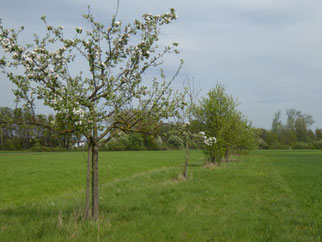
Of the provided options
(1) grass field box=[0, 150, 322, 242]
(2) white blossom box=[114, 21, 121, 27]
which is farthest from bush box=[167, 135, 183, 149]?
(2) white blossom box=[114, 21, 121, 27]

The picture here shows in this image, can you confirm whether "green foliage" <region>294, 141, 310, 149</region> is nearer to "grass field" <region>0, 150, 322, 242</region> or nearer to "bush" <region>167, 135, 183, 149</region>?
"bush" <region>167, 135, 183, 149</region>

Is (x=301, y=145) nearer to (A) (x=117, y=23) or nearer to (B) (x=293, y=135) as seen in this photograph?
(B) (x=293, y=135)

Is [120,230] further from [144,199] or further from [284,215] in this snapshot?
[284,215]

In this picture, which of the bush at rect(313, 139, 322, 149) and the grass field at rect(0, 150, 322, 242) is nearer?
the grass field at rect(0, 150, 322, 242)

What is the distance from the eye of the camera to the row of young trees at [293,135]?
109881 mm

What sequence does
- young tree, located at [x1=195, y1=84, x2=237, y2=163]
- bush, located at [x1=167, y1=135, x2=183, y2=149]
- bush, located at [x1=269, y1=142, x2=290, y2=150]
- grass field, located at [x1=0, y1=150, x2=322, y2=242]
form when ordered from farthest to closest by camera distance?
1. bush, located at [x1=269, y1=142, x2=290, y2=150]
2. young tree, located at [x1=195, y1=84, x2=237, y2=163]
3. bush, located at [x1=167, y1=135, x2=183, y2=149]
4. grass field, located at [x1=0, y1=150, x2=322, y2=242]

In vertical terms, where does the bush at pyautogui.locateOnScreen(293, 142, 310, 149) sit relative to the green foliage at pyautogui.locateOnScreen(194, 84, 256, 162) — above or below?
below

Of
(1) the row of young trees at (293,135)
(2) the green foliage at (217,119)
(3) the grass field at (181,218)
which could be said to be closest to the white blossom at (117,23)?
(3) the grass field at (181,218)

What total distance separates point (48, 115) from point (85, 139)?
1.18 metres

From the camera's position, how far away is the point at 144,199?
10.8 metres

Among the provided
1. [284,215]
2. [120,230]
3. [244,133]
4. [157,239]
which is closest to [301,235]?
[284,215]

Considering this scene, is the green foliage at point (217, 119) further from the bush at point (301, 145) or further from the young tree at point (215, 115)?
the bush at point (301, 145)

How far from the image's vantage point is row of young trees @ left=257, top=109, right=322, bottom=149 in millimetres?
109881

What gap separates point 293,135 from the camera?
369 feet
